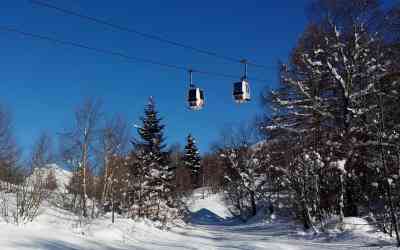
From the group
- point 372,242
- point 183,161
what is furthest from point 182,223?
point 183,161

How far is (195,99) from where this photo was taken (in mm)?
12609

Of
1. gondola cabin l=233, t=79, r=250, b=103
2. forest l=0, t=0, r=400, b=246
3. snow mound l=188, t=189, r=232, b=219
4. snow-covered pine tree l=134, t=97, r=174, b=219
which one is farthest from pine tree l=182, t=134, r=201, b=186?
gondola cabin l=233, t=79, r=250, b=103

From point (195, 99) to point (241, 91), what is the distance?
1.30 m

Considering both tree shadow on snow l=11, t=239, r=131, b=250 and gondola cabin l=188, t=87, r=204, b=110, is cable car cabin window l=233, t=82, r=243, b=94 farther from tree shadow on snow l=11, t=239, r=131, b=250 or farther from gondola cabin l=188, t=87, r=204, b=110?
tree shadow on snow l=11, t=239, r=131, b=250

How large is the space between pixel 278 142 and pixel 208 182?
181 ft

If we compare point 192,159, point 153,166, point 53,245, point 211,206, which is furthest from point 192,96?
point 192,159

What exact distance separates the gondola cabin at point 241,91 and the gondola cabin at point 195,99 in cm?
98

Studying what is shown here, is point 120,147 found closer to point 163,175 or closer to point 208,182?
point 163,175

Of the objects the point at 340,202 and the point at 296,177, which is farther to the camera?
the point at 296,177

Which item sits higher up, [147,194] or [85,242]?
[147,194]

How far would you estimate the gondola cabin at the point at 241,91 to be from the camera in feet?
41.6

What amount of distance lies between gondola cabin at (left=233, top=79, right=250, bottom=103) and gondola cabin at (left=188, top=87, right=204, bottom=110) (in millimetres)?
983

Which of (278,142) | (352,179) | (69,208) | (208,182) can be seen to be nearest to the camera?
(352,179)

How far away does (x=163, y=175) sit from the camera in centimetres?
2973
